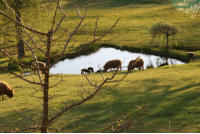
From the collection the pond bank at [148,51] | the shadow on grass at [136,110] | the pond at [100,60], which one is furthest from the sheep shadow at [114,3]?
the shadow on grass at [136,110]

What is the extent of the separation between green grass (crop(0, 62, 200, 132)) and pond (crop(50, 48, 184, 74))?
1153 centimetres

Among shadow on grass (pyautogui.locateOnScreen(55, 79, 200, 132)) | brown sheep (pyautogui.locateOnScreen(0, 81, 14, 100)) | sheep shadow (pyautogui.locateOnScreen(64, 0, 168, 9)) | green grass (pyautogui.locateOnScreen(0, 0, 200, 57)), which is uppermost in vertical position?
sheep shadow (pyautogui.locateOnScreen(64, 0, 168, 9))

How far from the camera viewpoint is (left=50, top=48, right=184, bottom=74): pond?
3088cm

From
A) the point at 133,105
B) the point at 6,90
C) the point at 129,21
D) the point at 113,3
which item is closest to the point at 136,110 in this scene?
the point at 133,105

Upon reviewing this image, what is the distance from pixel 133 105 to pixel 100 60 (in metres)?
26.6

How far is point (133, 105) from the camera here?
8.34 m

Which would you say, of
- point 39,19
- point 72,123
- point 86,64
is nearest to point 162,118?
point 72,123

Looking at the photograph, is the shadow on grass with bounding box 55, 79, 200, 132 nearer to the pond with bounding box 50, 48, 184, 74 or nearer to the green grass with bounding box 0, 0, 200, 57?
the green grass with bounding box 0, 0, 200, 57

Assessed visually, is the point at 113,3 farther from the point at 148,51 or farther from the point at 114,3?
the point at 148,51

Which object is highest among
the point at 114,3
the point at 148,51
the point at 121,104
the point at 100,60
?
the point at 114,3

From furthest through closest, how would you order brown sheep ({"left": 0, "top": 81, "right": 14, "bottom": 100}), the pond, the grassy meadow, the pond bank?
the pond bank
the pond
brown sheep ({"left": 0, "top": 81, "right": 14, "bottom": 100})
the grassy meadow

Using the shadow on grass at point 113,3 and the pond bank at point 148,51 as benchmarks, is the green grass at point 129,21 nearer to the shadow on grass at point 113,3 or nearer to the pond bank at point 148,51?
the shadow on grass at point 113,3

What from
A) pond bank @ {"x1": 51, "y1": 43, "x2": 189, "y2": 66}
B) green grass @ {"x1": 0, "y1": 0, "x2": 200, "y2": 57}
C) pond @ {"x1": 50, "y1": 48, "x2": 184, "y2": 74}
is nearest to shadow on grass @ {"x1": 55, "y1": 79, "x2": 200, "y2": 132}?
green grass @ {"x1": 0, "y1": 0, "x2": 200, "y2": 57}

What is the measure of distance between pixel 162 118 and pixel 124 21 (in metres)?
50.4
